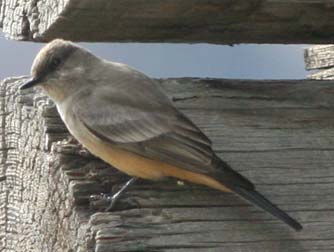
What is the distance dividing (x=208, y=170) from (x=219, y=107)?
28cm

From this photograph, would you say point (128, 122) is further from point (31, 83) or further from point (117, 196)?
point (117, 196)

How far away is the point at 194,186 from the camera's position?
297cm

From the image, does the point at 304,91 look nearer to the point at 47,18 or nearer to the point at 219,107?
the point at 219,107

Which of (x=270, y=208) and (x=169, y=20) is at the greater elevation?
(x=169, y=20)

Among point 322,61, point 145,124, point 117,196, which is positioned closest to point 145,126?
point 145,124

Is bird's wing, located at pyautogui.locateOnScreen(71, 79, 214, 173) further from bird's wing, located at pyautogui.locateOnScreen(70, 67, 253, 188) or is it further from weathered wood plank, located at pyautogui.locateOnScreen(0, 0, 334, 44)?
weathered wood plank, located at pyautogui.locateOnScreen(0, 0, 334, 44)

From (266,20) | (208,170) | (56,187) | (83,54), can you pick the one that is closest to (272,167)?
(208,170)

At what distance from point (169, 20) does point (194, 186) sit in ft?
1.69

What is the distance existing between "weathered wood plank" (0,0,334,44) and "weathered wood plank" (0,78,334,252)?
187mm

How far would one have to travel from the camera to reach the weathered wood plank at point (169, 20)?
9.25ft

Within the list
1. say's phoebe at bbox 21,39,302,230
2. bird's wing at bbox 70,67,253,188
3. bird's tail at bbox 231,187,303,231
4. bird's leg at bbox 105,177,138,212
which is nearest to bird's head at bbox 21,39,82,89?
say's phoebe at bbox 21,39,302,230

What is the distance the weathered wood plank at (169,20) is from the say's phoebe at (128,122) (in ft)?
0.69

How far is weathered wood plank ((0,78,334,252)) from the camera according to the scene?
2744mm

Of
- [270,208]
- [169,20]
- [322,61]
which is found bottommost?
[322,61]
